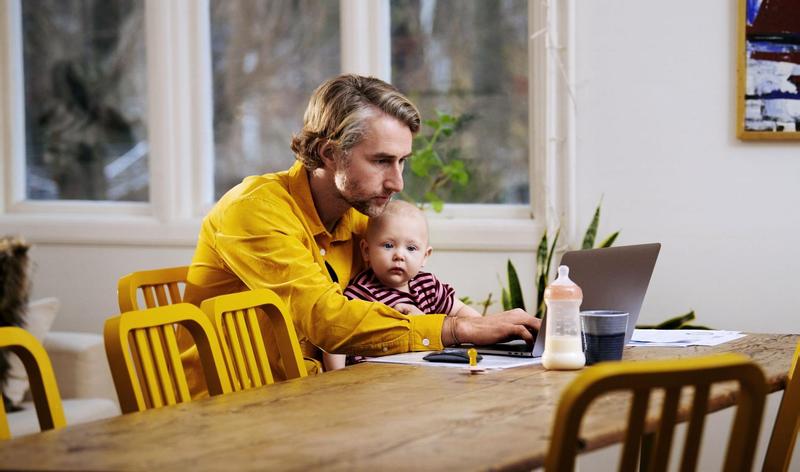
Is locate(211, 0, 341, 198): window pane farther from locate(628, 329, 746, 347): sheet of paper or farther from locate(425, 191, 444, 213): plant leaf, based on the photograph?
locate(628, 329, 746, 347): sheet of paper

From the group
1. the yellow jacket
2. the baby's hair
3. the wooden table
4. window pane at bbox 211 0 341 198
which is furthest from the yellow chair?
window pane at bbox 211 0 341 198

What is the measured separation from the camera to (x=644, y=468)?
2547mm

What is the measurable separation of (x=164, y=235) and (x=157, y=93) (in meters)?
0.58

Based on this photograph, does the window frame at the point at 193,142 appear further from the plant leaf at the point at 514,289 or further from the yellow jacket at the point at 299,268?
the yellow jacket at the point at 299,268

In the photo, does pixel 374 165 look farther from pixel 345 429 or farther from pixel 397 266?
pixel 345 429

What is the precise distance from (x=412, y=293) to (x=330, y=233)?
0.84 ft

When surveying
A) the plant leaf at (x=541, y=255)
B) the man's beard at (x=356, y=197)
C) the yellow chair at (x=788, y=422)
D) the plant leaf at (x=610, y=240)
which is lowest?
the yellow chair at (x=788, y=422)

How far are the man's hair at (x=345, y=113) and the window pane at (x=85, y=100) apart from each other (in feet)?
7.10

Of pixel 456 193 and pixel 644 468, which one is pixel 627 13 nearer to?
pixel 456 193

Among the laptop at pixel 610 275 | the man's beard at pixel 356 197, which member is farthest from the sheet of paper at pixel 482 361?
the man's beard at pixel 356 197

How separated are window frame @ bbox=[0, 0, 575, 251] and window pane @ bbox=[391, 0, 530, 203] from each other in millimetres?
76

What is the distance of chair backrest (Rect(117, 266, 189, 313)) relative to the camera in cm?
263

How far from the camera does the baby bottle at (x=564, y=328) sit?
6.93ft

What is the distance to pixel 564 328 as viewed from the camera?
2113 mm
